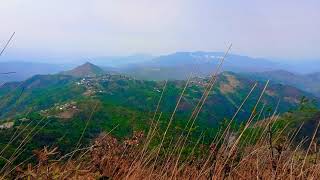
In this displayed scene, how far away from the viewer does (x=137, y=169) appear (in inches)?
151

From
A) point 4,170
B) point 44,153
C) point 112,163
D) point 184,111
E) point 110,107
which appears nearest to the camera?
point 44,153

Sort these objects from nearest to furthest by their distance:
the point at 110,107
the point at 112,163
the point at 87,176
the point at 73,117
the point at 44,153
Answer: the point at 44,153 < the point at 87,176 < the point at 112,163 < the point at 73,117 < the point at 110,107

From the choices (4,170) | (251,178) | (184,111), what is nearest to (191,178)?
(251,178)

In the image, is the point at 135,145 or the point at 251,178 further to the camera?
the point at 135,145

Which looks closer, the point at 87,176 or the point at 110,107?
the point at 87,176

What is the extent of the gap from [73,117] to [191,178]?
429 feet

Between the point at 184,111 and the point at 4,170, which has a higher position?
the point at 4,170

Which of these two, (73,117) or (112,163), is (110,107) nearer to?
(73,117)

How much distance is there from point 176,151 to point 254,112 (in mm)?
935

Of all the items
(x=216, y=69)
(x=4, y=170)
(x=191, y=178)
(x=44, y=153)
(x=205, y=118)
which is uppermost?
(x=216, y=69)

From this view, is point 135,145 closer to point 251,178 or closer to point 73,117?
point 251,178

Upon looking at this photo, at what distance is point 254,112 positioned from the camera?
3.46m

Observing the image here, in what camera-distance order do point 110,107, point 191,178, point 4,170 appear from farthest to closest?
point 110,107 → point 191,178 → point 4,170

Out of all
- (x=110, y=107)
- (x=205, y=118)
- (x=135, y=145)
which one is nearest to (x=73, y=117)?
(x=110, y=107)
